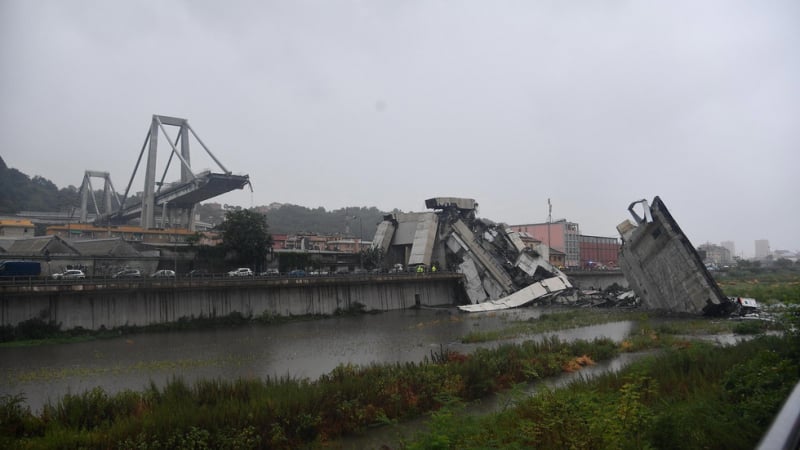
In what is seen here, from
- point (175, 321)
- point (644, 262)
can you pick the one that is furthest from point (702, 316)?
point (175, 321)

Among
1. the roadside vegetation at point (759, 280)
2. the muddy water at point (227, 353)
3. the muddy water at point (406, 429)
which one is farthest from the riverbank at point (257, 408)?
the roadside vegetation at point (759, 280)

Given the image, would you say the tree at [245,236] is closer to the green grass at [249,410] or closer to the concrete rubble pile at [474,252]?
the concrete rubble pile at [474,252]

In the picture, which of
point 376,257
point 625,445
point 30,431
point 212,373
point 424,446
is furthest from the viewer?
point 376,257

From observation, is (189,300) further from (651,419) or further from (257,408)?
(651,419)

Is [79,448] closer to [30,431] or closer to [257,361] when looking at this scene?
[30,431]

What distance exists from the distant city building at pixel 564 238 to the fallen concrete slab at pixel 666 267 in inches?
2192

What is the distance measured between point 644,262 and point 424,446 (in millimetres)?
38578

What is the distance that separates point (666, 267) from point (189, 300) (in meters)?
36.9

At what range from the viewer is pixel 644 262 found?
41344 millimetres

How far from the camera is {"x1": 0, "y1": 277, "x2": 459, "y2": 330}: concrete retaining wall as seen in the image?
30797 millimetres

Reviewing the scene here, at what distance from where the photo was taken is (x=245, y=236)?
4944 cm

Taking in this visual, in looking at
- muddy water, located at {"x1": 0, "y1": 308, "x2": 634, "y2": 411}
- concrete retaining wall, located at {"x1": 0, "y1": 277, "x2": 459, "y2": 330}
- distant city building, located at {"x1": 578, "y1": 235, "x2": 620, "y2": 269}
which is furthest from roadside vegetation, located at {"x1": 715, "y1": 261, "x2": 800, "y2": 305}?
concrete retaining wall, located at {"x1": 0, "y1": 277, "x2": 459, "y2": 330}

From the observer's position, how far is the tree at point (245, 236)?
49438 mm

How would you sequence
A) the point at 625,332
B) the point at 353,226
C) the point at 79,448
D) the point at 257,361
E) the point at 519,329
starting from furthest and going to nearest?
the point at 353,226 < the point at 519,329 < the point at 625,332 < the point at 257,361 < the point at 79,448
